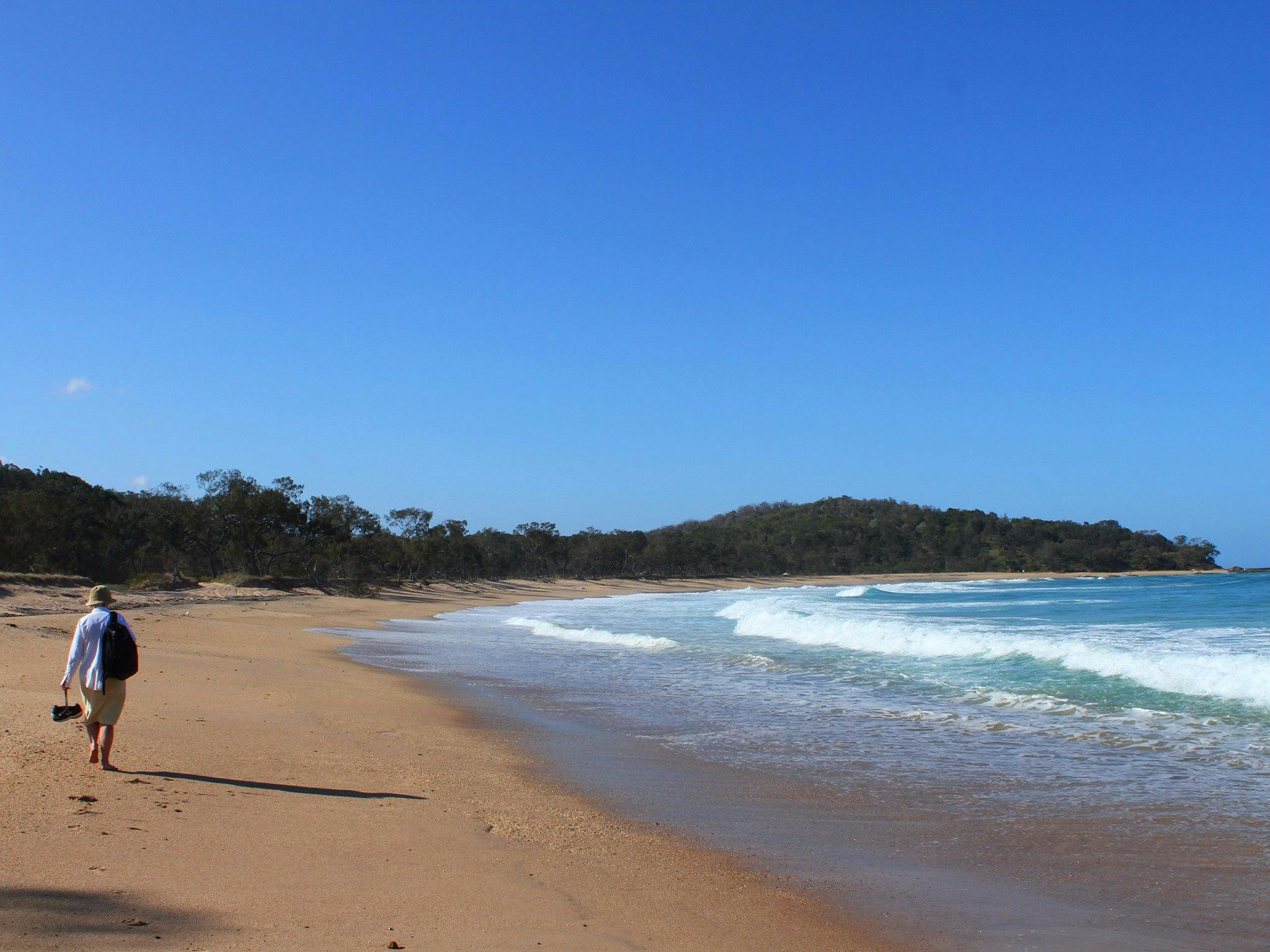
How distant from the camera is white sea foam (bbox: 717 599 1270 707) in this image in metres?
14.3

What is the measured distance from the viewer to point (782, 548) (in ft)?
463

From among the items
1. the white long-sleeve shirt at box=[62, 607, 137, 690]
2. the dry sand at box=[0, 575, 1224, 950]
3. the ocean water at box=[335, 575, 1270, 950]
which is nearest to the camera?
the dry sand at box=[0, 575, 1224, 950]

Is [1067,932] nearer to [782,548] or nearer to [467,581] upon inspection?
[467,581]

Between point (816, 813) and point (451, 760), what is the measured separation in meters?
3.69

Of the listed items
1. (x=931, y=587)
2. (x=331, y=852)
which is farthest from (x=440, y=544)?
(x=331, y=852)

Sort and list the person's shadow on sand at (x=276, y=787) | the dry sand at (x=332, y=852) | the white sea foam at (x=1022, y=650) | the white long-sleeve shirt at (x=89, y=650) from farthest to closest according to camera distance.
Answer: the white sea foam at (x=1022, y=650), the white long-sleeve shirt at (x=89, y=650), the person's shadow on sand at (x=276, y=787), the dry sand at (x=332, y=852)

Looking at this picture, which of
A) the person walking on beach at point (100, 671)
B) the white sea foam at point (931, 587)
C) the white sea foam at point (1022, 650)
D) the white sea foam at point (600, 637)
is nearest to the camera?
the person walking on beach at point (100, 671)

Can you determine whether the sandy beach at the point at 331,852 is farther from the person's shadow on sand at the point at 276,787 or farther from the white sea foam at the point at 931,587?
the white sea foam at the point at 931,587

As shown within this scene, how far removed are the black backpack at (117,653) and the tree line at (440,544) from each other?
3906cm

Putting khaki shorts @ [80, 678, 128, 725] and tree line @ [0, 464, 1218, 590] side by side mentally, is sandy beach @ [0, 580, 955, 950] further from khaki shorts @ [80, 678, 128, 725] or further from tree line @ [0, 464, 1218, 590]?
tree line @ [0, 464, 1218, 590]

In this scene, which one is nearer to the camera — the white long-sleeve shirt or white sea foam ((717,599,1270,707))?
the white long-sleeve shirt

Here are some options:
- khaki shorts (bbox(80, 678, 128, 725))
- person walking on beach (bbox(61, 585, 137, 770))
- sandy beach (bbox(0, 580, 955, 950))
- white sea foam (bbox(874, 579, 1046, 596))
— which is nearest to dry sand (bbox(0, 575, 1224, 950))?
sandy beach (bbox(0, 580, 955, 950))

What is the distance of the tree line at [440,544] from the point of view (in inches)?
2014

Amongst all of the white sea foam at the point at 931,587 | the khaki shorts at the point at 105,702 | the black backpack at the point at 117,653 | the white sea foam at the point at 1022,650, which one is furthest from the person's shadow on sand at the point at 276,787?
the white sea foam at the point at 931,587
